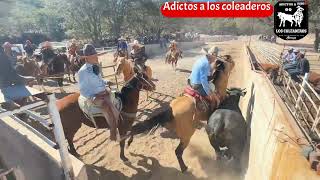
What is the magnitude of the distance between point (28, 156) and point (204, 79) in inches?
147

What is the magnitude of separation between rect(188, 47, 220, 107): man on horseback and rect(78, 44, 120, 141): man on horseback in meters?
1.86

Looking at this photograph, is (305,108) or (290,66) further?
(290,66)

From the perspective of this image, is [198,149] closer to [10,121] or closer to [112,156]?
[112,156]

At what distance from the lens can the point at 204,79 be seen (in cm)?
622

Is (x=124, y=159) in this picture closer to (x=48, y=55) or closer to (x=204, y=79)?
(x=204, y=79)

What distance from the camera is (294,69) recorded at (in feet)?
38.3

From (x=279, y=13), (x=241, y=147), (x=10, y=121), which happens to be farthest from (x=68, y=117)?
(x=279, y=13)

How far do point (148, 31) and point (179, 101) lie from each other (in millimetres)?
47565

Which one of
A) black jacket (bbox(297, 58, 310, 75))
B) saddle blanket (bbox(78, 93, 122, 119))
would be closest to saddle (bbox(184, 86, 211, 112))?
saddle blanket (bbox(78, 93, 122, 119))

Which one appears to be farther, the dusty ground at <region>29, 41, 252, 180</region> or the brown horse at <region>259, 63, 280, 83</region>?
the brown horse at <region>259, 63, 280, 83</region>

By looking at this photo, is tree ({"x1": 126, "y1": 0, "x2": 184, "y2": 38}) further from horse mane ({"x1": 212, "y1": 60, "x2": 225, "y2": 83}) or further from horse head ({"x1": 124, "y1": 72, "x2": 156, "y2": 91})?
horse mane ({"x1": 212, "y1": 60, "x2": 225, "y2": 83})

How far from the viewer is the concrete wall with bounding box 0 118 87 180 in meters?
4.00

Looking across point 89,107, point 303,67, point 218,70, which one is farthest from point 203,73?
point 303,67

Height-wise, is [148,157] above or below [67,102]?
below
